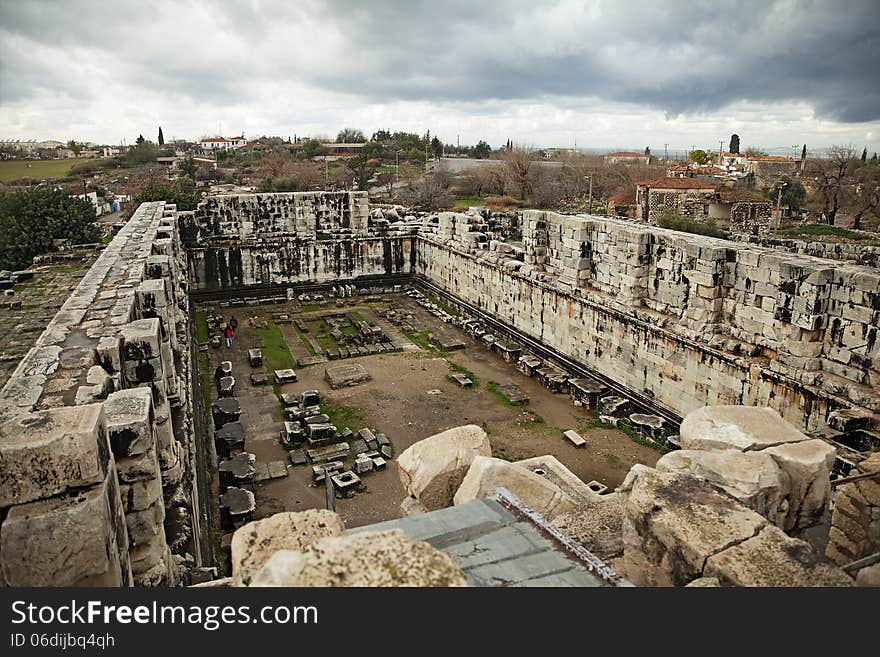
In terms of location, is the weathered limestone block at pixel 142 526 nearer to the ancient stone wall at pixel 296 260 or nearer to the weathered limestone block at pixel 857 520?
the weathered limestone block at pixel 857 520

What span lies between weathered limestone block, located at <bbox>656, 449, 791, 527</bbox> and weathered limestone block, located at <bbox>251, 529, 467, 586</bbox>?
2.76 meters

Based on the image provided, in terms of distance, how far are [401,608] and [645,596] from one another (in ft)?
3.56

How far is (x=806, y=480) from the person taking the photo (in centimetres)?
455

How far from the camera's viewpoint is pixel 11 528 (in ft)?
10.3

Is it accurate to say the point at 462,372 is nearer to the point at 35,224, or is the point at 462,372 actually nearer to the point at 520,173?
the point at 35,224

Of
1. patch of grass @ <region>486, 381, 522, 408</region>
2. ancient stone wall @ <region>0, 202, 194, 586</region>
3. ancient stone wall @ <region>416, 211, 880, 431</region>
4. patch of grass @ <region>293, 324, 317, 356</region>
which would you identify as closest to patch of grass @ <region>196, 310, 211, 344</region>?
patch of grass @ <region>293, 324, 317, 356</region>

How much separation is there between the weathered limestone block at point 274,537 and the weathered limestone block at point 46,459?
3.03 ft

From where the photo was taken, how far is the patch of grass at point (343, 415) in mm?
11383

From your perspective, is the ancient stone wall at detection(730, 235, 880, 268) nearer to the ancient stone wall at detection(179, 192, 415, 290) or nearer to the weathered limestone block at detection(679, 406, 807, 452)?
the weathered limestone block at detection(679, 406, 807, 452)

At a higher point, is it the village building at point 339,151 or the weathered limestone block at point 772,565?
the village building at point 339,151

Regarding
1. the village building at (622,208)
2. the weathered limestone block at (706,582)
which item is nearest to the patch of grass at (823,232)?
the village building at (622,208)

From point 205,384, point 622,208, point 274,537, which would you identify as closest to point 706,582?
point 274,537

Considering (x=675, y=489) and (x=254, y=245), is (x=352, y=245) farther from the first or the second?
(x=675, y=489)

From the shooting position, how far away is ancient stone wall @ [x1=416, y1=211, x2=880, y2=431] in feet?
27.3
